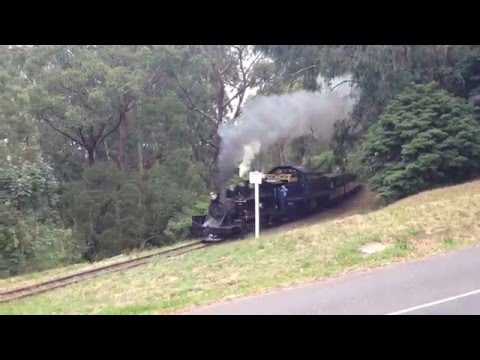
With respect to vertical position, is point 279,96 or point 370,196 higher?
point 279,96

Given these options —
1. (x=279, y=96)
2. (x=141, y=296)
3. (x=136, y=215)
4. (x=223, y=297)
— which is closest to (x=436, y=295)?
(x=223, y=297)

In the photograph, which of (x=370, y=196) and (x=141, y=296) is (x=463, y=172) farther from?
(x=141, y=296)

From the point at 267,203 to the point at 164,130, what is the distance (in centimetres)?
1185

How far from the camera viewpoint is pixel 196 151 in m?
31.5

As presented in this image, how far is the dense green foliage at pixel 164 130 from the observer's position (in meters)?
19.1

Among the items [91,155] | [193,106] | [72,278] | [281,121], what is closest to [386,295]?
[72,278]

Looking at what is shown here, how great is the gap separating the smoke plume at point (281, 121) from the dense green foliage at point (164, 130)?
23.9 inches

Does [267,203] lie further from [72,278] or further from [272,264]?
[272,264]

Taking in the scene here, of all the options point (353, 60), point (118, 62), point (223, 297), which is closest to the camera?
point (223, 297)

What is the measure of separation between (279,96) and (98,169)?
885 cm

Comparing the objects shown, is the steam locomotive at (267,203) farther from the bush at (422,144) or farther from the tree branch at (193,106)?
the tree branch at (193,106)

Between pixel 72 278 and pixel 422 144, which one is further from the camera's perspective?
pixel 422 144

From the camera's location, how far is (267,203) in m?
18.6

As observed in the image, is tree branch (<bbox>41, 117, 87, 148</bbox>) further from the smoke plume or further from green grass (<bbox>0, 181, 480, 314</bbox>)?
green grass (<bbox>0, 181, 480, 314</bbox>)
